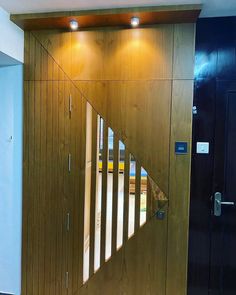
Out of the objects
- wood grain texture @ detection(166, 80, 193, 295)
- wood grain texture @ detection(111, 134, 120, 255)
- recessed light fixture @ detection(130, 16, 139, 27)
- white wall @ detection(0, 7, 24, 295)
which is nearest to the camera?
recessed light fixture @ detection(130, 16, 139, 27)

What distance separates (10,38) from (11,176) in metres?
1.31

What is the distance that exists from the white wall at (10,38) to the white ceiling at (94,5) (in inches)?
3.8

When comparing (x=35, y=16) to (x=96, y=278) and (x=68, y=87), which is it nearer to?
(x=68, y=87)

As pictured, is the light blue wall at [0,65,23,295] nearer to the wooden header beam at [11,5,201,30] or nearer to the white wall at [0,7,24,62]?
the white wall at [0,7,24,62]

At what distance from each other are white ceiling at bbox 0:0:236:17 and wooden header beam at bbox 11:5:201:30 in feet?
0.13

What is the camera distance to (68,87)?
2428mm

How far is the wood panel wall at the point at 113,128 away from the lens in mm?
2287

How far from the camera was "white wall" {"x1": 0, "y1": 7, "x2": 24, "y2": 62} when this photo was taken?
2.19m

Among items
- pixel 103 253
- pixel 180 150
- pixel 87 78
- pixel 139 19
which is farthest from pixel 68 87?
pixel 103 253

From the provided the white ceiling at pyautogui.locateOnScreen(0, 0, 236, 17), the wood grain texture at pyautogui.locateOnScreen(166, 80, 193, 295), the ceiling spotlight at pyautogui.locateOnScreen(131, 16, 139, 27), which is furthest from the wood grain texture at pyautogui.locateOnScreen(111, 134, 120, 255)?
the white ceiling at pyautogui.locateOnScreen(0, 0, 236, 17)

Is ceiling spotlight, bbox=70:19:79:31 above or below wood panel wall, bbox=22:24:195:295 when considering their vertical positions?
above

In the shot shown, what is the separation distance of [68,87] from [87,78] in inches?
8.1

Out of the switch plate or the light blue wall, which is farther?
the light blue wall

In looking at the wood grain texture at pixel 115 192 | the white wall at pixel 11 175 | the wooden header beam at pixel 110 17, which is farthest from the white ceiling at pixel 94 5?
the wood grain texture at pixel 115 192
